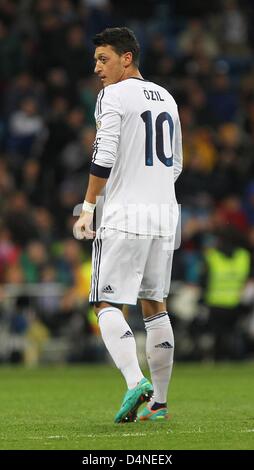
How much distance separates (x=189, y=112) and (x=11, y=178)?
3.34 meters

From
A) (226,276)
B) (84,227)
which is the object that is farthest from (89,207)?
(226,276)

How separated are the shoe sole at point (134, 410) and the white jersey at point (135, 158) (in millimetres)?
1062

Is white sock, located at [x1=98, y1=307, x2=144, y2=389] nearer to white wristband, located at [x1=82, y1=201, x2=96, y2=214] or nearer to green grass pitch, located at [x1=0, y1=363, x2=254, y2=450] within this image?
green grass pitch, located at [x1=0, y1=363, x2=254, y2=450]

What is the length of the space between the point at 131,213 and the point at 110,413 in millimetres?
1698

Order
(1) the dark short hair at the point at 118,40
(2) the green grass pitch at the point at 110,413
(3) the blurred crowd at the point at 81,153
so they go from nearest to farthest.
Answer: (2) the green grass pitch at the point at 110,413, (1) the dark short hair at the point at 118,40, (3) the blurred crowd at the point at 81,153

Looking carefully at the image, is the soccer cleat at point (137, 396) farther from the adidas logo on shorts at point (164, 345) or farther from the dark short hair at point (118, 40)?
the dark short hair at point (118, 40)

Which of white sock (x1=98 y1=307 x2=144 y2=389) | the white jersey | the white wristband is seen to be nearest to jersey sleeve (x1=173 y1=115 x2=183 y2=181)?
the white jersey

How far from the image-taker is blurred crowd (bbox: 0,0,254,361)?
16516 mm

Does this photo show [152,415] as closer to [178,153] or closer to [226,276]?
[178,153]

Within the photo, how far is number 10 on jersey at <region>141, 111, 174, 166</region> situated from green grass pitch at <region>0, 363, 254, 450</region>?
1691 mm

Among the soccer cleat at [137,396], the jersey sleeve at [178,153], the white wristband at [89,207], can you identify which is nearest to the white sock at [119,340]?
the soccer cleat at [137,396]

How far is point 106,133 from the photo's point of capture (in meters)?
7.47

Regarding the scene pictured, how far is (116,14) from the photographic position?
21.1 m

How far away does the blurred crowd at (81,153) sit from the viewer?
16516 mm
